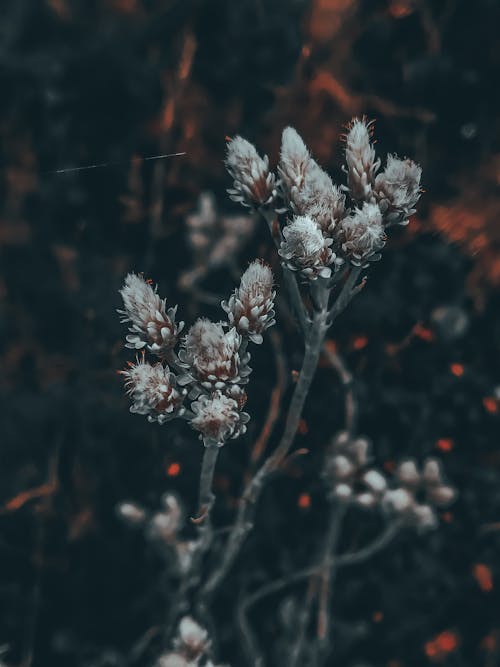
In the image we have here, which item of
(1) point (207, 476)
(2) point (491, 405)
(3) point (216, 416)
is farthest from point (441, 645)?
(3) point (216, 416)

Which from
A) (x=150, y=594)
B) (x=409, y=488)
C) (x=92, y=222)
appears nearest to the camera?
(x=409, y=488)

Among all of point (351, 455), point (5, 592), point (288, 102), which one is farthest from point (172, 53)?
point (5, 592)

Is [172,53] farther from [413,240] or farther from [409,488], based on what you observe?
[409,488]

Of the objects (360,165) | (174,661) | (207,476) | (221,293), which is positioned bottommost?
(174,661)

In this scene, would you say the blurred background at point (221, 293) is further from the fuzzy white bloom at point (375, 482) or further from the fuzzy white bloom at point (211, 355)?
the fuzzy white bloom at point (211, 355)

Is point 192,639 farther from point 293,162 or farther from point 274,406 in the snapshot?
point 293,162

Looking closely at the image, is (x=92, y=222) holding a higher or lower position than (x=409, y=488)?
higher

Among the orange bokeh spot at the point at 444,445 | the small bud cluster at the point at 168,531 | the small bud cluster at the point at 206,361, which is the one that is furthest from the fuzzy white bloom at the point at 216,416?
the orange bokeh spot at the point at 444,445

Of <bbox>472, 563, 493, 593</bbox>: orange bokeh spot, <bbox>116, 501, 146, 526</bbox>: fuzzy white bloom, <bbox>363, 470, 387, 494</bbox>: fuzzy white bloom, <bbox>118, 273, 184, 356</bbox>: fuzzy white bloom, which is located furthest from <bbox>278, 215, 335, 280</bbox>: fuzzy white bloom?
<bbox>472, 563, 493, 593</bbox>: orange bokeh spot
